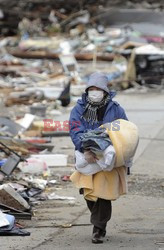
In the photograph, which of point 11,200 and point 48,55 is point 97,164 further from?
point 48,55

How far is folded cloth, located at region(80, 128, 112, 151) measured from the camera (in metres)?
6.95

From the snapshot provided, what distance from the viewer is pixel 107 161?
690 cm

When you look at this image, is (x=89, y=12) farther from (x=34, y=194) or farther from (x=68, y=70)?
(x=34, y=194)

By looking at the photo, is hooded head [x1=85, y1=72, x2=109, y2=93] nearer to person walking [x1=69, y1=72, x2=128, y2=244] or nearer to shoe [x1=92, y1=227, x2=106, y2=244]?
person walking [x1=69, y1=72, x2=128, y2=244]

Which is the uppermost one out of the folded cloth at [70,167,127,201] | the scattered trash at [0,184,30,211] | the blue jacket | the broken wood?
the blue jacket

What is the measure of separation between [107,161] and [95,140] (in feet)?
0.73

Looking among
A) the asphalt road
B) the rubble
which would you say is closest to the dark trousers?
the asphalt road

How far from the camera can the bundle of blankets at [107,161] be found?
696cm

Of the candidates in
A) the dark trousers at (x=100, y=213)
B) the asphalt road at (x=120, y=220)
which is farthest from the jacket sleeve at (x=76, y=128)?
the asphalt road at (x=120, y=220)

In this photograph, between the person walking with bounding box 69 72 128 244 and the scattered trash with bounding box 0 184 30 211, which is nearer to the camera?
the person walking with bounding box 69 72 128 244

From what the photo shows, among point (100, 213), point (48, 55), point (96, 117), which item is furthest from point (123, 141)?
point (48, 55)

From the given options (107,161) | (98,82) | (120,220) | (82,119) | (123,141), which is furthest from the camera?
(120,220)

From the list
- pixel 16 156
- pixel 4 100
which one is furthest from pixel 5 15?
pixel 16 156

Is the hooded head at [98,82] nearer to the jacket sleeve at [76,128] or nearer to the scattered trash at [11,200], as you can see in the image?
the jacket sleeve at [76,128]
